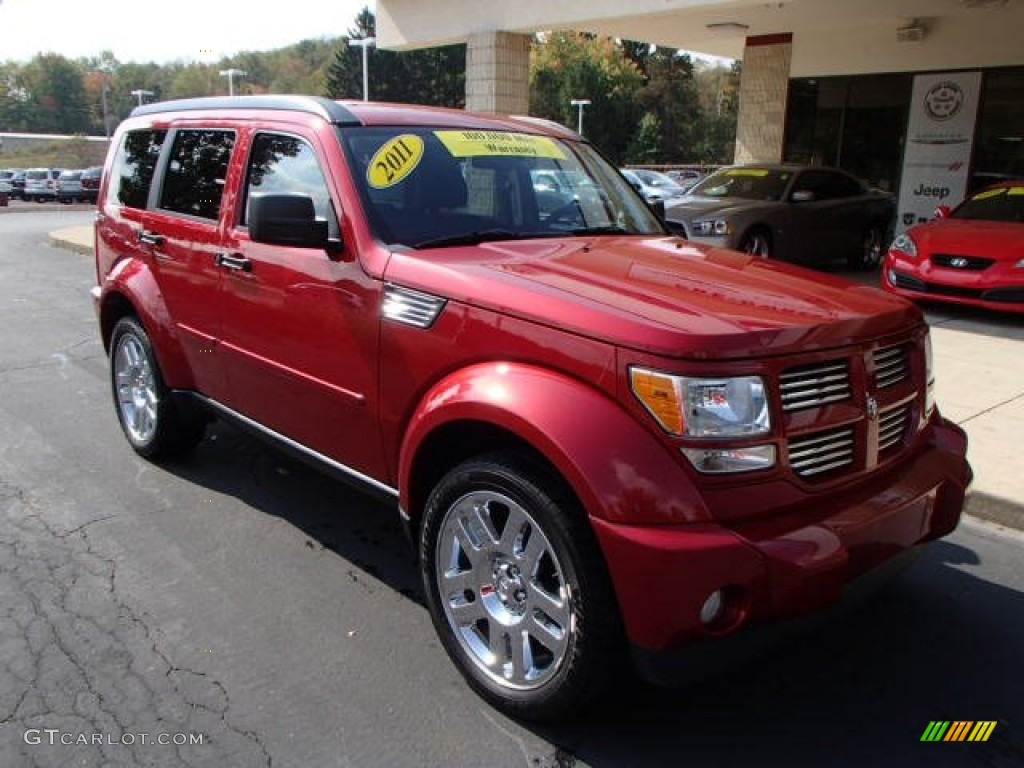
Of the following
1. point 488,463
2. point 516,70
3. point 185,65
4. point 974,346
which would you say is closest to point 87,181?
point 516,70

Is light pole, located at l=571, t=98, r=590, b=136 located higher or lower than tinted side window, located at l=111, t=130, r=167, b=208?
higher

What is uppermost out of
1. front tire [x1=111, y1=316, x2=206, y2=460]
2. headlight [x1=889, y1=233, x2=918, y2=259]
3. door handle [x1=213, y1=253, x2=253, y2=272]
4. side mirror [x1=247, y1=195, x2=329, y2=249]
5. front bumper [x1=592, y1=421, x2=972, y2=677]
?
side mirror [x1=247, y1=195, x2=329, y2=249]

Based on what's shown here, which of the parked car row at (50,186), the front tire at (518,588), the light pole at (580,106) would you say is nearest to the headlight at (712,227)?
the front tire at (518,588)

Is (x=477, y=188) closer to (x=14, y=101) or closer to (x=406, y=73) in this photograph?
(x=406, y=73)

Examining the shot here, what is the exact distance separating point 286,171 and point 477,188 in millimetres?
844

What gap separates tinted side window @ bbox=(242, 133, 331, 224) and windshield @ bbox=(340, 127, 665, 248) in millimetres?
202

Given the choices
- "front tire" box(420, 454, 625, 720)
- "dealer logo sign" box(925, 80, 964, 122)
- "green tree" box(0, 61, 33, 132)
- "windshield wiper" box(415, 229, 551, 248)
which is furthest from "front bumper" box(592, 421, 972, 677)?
"green tree" box(0, 61, 33, 132)

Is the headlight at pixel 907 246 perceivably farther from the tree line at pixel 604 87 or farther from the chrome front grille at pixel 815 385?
the tree line at pixel 604 87

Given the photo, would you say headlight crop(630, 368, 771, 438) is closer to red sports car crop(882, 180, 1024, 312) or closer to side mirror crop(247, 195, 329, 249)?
side mirror crop(247, 195, 329, 249)

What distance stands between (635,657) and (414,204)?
195 cm

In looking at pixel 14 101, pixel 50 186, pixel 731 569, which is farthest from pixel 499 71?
pixel 14 101

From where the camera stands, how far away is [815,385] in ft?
8.59

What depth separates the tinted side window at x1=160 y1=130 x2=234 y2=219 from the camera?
423 centimetres

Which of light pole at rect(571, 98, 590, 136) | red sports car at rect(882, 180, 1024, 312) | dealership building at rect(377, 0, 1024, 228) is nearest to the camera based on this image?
red sports car at rect(882, 180, 1024, 312)
